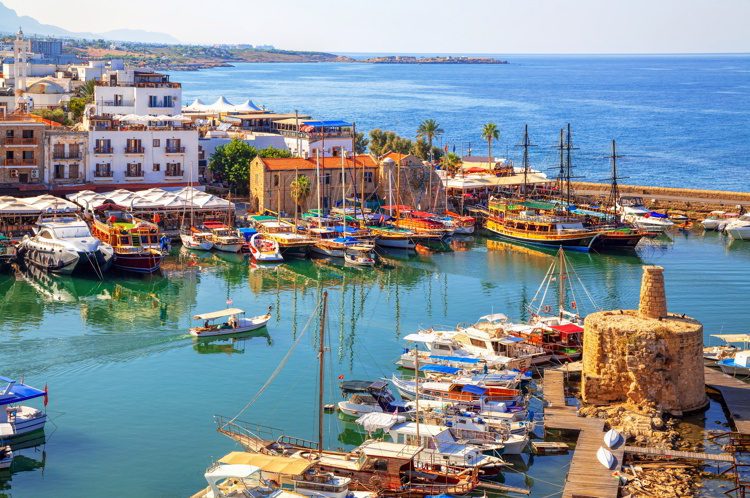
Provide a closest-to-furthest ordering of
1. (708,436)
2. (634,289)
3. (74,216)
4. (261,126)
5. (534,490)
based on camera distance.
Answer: (534,490)
(708,436)
(634,289)
(74,216)
(261,126)

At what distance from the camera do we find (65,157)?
256 ft

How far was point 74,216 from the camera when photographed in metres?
70.0

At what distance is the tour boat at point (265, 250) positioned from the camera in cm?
6788

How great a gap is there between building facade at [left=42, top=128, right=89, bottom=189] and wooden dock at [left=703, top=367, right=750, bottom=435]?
1866 inches

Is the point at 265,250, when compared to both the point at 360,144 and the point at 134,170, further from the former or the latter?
→ the point at 360,144

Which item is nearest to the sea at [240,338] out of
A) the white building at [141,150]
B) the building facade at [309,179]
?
the building facade at [309,179]

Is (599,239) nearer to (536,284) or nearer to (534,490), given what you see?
(536,284)

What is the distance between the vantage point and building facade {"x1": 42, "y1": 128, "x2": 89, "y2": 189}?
7731 centimetres

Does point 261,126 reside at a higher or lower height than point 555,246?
higher

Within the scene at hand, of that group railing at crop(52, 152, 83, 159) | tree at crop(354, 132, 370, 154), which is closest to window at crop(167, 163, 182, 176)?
railing at crop(52, 152, 83, 159)

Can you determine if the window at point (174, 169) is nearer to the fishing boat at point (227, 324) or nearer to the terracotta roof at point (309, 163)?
the terracotta roof at point (309, 163)

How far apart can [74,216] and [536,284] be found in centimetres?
2775

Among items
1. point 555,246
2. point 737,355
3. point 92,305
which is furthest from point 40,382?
point 555,246

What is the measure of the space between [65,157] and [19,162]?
9.99ft
